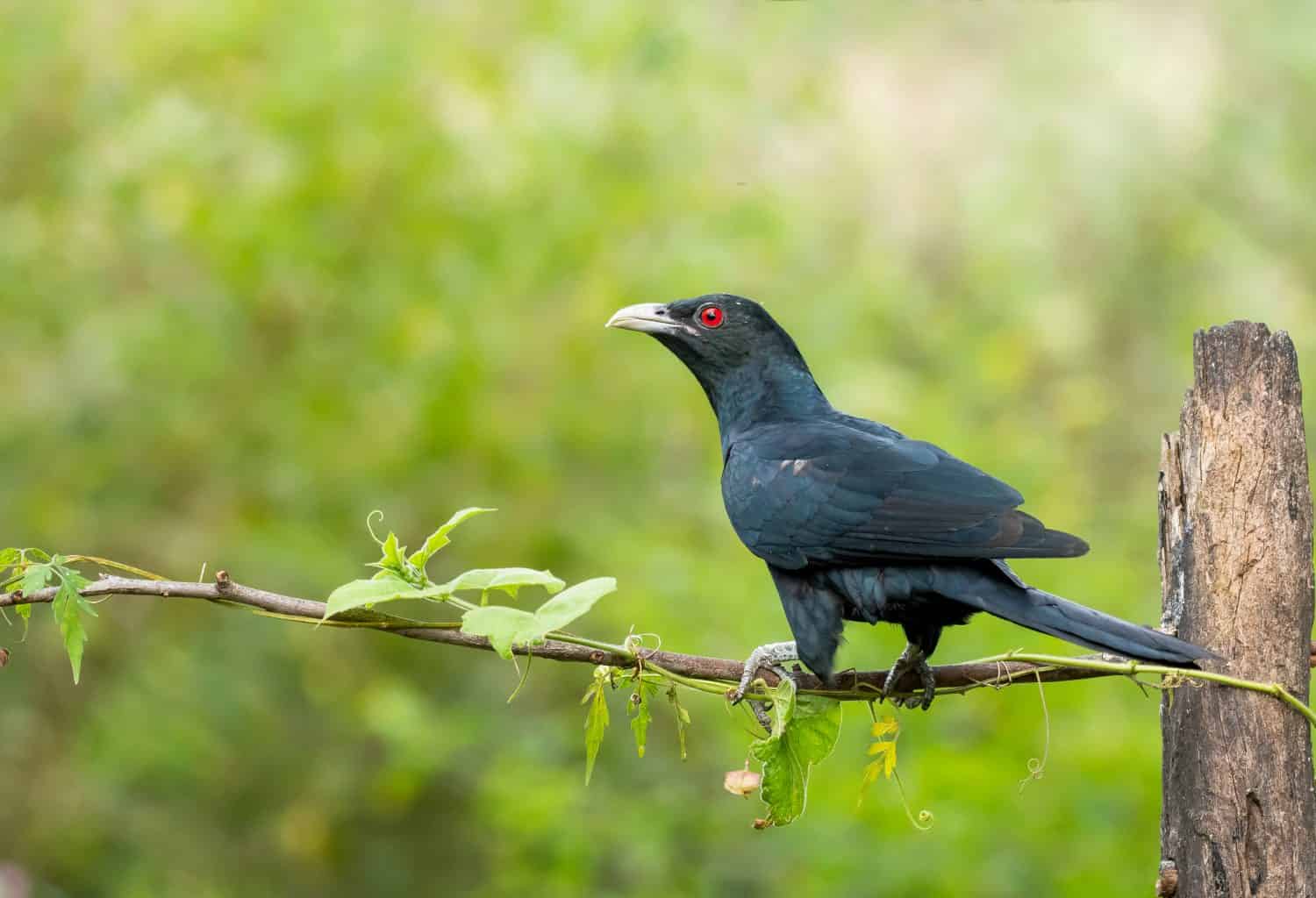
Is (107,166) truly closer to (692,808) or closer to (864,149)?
(692,808)

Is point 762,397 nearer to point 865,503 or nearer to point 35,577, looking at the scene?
point 865,503

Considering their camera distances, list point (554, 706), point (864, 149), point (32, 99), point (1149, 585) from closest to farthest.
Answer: point (1149, 585) → point (32, 99) → point (554, 706) → point (864, 149)

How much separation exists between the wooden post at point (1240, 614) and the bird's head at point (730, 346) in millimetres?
1590

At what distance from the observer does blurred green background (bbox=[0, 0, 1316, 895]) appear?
7.80 meters

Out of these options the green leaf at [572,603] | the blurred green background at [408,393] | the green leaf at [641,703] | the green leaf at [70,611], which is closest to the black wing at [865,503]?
the green leaf at [641,703]

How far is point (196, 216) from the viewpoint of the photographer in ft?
25.6

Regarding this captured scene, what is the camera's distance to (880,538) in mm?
3262

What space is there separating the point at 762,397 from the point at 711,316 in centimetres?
31

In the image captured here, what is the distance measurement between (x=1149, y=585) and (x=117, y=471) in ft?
19.3

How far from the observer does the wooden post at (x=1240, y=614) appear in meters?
2.47

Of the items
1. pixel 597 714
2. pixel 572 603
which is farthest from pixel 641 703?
pixel 572 603

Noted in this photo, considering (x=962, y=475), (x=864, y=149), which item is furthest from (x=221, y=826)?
(x=962, y=475)

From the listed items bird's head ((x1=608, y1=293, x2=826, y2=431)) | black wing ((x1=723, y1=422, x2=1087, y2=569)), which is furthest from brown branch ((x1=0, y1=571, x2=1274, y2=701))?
bird's head ((x1=608, y1=293, x2=826, y2=431))

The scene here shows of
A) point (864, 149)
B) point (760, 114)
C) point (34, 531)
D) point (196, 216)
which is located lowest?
point (34, 531)
